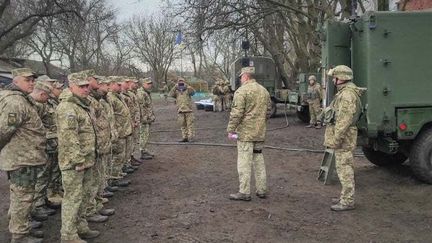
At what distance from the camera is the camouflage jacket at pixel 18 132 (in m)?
5.56

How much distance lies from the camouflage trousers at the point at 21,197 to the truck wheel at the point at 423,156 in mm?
5583

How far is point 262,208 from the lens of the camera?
23.0 ft

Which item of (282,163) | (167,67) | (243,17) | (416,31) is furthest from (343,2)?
(167,67)

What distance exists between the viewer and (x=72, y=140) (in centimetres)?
545

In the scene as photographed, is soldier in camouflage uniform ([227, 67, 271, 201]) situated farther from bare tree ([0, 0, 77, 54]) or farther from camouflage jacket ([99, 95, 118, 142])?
bare tree ([0, 0, 77, 54])

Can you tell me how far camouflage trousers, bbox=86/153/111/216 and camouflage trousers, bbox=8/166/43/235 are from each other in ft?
2.24

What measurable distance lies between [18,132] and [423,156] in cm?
582

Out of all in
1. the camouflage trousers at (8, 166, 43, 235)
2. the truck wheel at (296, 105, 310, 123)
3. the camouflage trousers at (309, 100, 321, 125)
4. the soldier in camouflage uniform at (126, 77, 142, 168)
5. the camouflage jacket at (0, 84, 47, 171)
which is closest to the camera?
the camouflage jacket at (0, 84, 47, 171)

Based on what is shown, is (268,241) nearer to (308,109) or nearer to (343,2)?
(308,109)

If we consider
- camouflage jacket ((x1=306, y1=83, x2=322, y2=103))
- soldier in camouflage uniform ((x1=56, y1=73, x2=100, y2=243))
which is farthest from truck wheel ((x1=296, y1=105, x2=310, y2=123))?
soldier in camouflage uniform ((x1=56, y1=73, x2=100, y2=243))

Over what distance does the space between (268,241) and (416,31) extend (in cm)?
420

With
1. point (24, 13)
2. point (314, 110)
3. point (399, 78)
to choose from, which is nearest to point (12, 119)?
point (399, 78)

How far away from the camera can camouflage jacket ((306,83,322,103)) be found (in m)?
16.9

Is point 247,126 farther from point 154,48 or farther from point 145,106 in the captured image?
point 154,48
